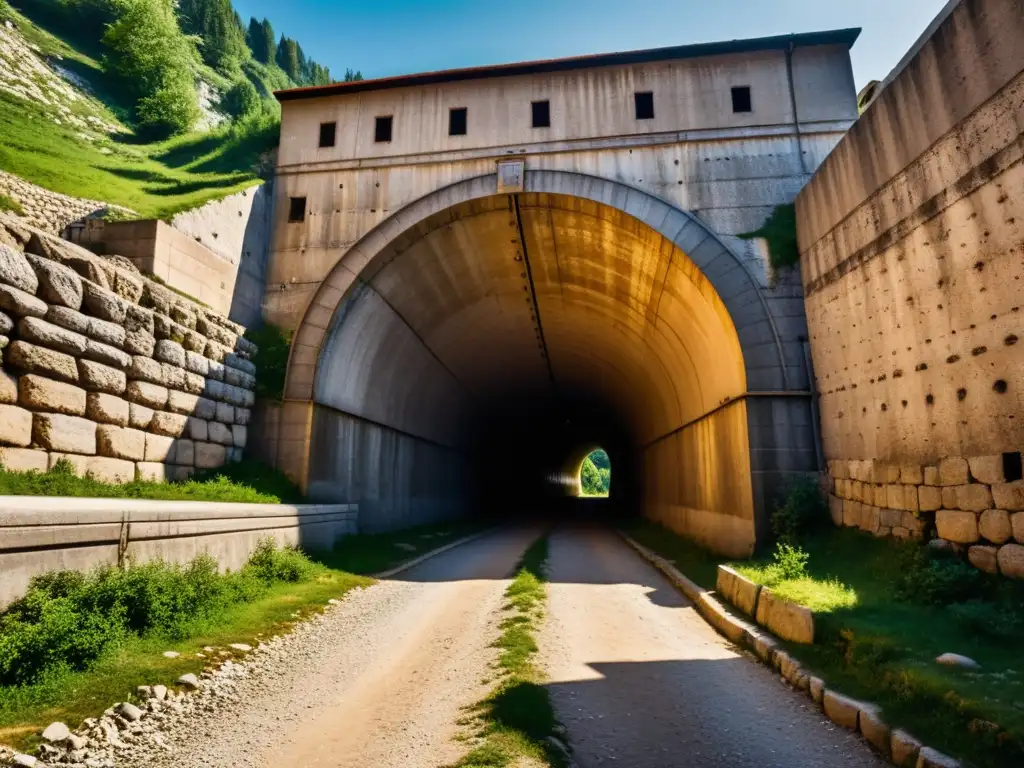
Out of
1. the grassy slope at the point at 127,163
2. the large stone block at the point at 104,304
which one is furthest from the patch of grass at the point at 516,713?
the grassy slope at the point at 127,163

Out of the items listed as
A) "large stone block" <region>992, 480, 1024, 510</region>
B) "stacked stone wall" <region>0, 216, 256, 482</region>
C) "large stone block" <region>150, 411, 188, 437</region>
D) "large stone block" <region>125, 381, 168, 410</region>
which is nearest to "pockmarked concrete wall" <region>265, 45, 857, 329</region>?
"stacked stone wall" <region>0, 216, 256, 482</region>

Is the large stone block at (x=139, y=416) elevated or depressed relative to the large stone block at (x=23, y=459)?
elevated

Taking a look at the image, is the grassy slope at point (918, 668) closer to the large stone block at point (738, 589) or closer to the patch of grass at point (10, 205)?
the large stone block at point (738, 589)

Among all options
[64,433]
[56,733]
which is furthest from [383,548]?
[56,733]

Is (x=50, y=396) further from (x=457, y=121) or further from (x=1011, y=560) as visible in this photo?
(x=1011, y=560)

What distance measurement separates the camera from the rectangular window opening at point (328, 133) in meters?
16.5

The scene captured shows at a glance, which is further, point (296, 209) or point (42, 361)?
point (296, 209)

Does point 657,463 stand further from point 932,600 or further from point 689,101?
point 932,600

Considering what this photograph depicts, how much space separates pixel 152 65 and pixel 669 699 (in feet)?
139

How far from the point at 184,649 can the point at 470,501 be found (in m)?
22.7

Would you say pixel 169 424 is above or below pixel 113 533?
above

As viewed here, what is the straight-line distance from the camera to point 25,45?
26.0 m

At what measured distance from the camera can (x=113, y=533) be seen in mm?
6113

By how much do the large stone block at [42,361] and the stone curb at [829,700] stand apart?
9976mm
